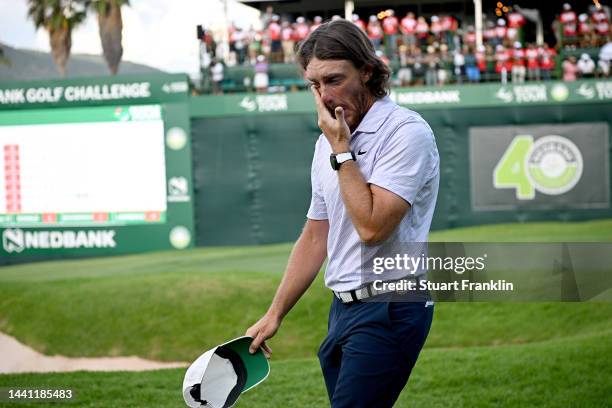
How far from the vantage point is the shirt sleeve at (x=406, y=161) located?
2.97 metres

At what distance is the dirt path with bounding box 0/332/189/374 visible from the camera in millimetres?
12305

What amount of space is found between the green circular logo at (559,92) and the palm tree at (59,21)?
11.6 meters

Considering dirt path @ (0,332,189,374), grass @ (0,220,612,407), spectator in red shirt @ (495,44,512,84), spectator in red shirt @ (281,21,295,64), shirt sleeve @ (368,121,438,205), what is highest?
spectator in red shirt @ (281,21,295,64)

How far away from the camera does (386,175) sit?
2.98m

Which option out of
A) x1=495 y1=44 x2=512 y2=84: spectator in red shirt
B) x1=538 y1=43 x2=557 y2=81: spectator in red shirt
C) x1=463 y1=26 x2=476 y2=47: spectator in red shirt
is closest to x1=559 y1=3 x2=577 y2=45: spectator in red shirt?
x1=538 y1=43 x2=557 y2=81: spectator in red shirt

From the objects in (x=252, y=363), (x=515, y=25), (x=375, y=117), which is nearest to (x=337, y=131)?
(x=375, y=117)

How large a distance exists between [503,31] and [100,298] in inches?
473

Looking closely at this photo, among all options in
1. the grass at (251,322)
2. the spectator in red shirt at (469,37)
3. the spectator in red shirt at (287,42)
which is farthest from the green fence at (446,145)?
the spectator in red shirt at (469,37)

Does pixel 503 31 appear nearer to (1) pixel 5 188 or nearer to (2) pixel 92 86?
(2) pixel 92 86

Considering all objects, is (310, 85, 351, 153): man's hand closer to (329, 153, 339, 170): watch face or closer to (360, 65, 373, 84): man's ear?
(329, 153, 339, 170): watch face

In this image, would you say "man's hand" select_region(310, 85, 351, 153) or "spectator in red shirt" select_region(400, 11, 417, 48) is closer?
"man's hand" select_region(310, 85, 351, 153)

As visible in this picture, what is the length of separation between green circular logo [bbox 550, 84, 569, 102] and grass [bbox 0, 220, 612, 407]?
2.45 m

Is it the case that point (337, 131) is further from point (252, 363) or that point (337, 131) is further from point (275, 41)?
point (275, 41)

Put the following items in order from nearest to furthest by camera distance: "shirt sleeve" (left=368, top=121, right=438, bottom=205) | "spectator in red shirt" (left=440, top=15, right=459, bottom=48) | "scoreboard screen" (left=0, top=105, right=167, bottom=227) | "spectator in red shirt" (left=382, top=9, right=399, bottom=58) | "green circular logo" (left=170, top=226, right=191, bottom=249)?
1. "shirt sleeve" (left=368, top=121, right=438, bottom=205)
2. "scoreboard screen" (left=0, top=105, right=167, bottom=227)
3. "green circular logo" (left=170, top=226, right=191, bottom=249)
4. "spectator in red shirt" (left=382, top=9, right=399, bottom=58)
5. "spectator in red shirt" (left=440, top=15, right=459, bottom=48)
